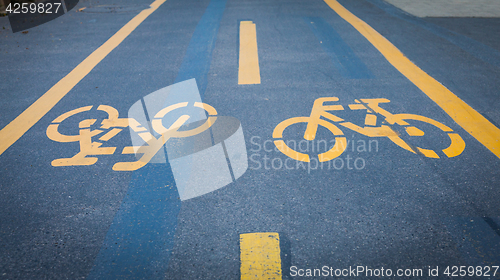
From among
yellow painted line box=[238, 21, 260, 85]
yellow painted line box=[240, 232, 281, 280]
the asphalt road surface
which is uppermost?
yellow painted line box=[238, 21, 260, 85]

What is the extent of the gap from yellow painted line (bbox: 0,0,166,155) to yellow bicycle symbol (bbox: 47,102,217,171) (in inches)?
13.3

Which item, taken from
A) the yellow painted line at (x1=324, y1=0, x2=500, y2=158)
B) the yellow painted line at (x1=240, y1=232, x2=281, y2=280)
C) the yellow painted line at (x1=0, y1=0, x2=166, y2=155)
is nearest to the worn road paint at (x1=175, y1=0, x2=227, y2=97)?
the yellow painted line at (x1=0, y1=0, x2=166, y2=155)

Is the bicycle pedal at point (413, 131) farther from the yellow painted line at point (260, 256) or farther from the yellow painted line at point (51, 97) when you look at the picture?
the yellow painted line at point (51, 97)

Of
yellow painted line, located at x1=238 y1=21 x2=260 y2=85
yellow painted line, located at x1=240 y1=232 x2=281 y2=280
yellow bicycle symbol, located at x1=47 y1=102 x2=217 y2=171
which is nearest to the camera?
yellow painted line, located at x1=240 y1=232 x2=281 y2=280

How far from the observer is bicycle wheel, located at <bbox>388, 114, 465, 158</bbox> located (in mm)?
3266

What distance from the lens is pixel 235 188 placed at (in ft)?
9.34

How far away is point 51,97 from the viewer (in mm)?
4508

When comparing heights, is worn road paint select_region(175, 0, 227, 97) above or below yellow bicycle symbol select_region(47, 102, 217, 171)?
above

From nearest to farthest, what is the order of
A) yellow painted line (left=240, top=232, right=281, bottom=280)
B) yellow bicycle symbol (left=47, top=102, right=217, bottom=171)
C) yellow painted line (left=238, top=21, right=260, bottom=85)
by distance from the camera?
yellow painted line (left=240, top=232, right=281, bottom=280), yellow bicycle symbol (left=47, top=102, right=217, bottom=171), yellow painted line (left=238, top=21, right=260, bottom=85)

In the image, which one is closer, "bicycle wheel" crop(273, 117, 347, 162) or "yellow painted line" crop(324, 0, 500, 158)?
"bicycle wheel" crop(273, 117, 347, 162)

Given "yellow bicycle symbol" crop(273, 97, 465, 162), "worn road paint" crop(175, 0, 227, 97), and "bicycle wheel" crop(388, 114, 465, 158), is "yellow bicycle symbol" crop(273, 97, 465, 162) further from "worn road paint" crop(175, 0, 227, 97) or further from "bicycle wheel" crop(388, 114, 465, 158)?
"worn road paint" crop(175, 0, 227, 97)

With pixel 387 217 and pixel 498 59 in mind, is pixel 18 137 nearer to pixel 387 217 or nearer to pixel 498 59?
pixel 387 217

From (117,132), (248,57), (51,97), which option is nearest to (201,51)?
(248,57)

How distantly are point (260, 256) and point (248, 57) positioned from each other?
4.41 metres
